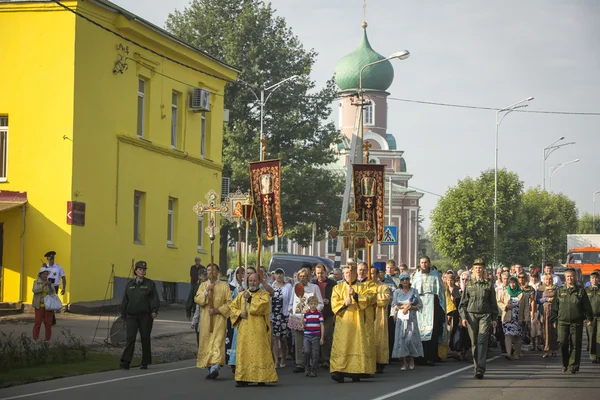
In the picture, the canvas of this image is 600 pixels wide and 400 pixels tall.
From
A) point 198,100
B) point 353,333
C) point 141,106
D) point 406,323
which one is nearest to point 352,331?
point 353,333

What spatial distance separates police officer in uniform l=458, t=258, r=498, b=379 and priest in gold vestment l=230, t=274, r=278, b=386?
11.1 feet

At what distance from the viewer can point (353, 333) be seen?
51.5 ft

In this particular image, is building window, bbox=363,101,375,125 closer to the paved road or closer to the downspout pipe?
the downspout pipe

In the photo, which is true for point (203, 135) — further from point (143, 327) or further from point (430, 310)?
point (143, 327)

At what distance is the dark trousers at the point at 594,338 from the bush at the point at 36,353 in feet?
29.6

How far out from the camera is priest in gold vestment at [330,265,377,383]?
15.5 m

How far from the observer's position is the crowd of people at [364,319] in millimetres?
15539

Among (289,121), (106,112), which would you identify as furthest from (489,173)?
(106,112)

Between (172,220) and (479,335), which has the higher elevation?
(172,220)

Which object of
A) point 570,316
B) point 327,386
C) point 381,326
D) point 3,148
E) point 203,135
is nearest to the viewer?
point 327,386

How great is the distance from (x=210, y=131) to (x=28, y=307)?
12.4m

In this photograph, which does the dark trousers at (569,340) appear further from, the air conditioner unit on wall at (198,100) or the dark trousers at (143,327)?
the air conditioner unit on wall at (198,100)

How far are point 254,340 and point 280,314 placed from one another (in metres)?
2.96

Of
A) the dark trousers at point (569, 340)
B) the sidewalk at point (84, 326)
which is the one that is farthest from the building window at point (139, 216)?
the dark trousers at point (569, 340)
